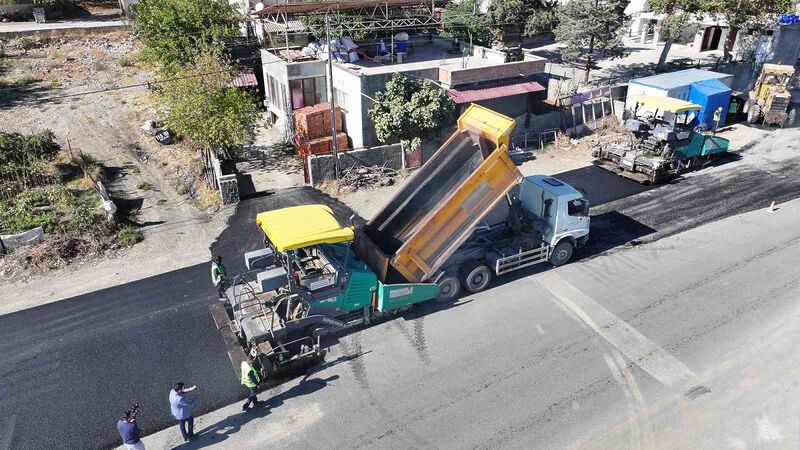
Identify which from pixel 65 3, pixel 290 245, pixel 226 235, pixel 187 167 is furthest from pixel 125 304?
pixel 65 3

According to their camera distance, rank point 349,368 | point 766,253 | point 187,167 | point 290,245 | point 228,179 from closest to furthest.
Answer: point 290,245 < point 349,368 < point 766,253 < point 228,179 < point 187,167

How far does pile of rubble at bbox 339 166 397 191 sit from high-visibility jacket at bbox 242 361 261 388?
11575 mm

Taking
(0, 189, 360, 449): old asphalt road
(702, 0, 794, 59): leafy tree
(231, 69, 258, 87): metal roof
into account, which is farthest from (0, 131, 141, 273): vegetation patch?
(702, 0, 794, 59): leafy tree

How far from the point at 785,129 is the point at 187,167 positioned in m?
29.5

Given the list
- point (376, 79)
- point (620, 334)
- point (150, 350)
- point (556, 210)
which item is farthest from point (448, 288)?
point (376, 79)

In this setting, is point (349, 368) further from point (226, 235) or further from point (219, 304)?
point (226, 235)

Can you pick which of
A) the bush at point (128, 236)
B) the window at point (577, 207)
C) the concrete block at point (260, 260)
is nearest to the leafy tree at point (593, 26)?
the window at point (577, 207)

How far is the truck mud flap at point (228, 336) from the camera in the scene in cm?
1128

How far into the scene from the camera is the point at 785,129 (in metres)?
27.0

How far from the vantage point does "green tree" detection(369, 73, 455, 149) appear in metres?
21.5

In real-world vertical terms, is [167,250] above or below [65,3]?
below

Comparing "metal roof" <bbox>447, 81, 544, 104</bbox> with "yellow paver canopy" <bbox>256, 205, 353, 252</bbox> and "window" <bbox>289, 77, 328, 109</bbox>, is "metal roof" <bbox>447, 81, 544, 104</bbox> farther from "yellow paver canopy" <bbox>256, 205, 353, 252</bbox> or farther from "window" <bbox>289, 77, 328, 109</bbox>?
"yellow paver canopy" <bbox>256, 205, 353, 252</bbox>

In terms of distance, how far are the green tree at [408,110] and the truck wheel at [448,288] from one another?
367 inches

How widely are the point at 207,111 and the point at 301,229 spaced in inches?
446
